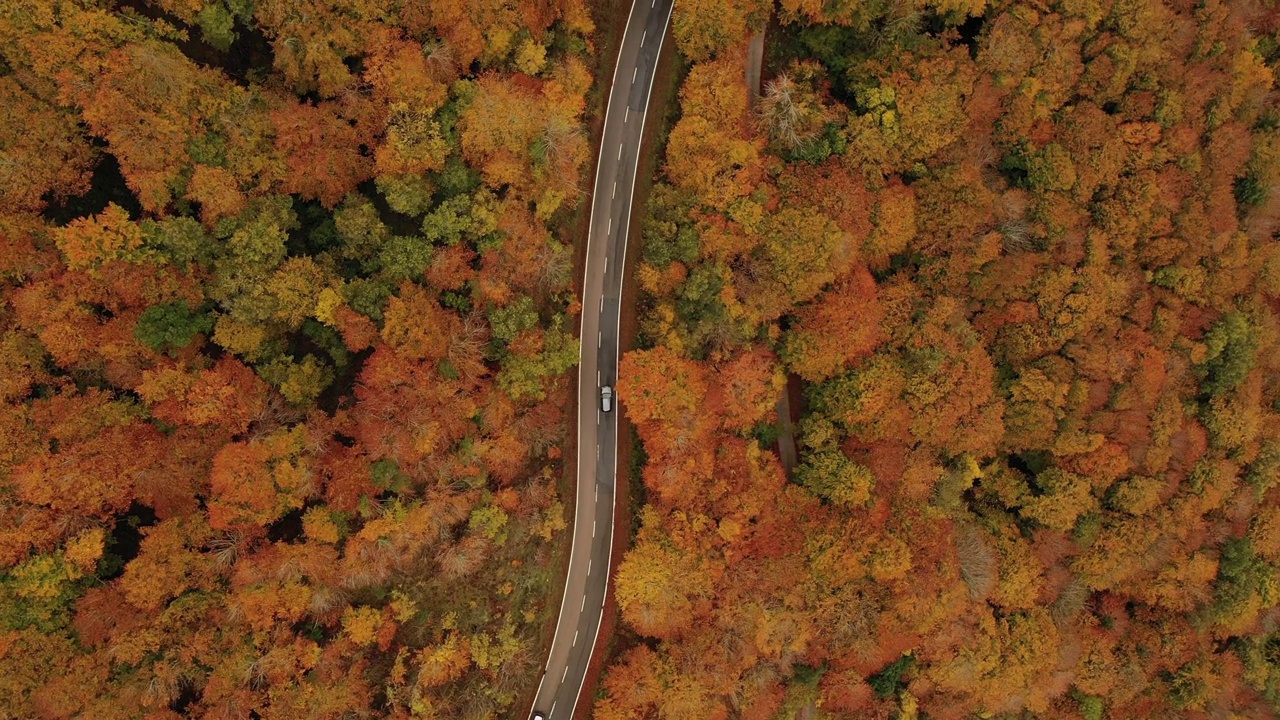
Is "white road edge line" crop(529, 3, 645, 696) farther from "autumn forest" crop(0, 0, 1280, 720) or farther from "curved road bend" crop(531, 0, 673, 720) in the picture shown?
"autumn forest" crop(0, 0, 1280, 720)

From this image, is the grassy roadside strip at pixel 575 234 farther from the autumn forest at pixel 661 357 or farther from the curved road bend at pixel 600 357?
the curved road bend at pixel 600 357

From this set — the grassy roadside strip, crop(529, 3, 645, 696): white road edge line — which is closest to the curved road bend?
crop(529, 3, 645, 696): white road edge line

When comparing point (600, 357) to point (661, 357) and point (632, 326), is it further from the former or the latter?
point (661, 357)

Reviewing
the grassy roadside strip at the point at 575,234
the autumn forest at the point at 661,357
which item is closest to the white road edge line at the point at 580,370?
the grassy roadside strip at the point at 575,234

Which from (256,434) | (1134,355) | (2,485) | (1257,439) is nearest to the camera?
(2,485)

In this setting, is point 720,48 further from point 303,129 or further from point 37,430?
point 37,430

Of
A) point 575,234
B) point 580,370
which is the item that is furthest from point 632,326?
point 575,234

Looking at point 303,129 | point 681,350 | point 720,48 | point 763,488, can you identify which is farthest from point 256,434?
point 720,48
